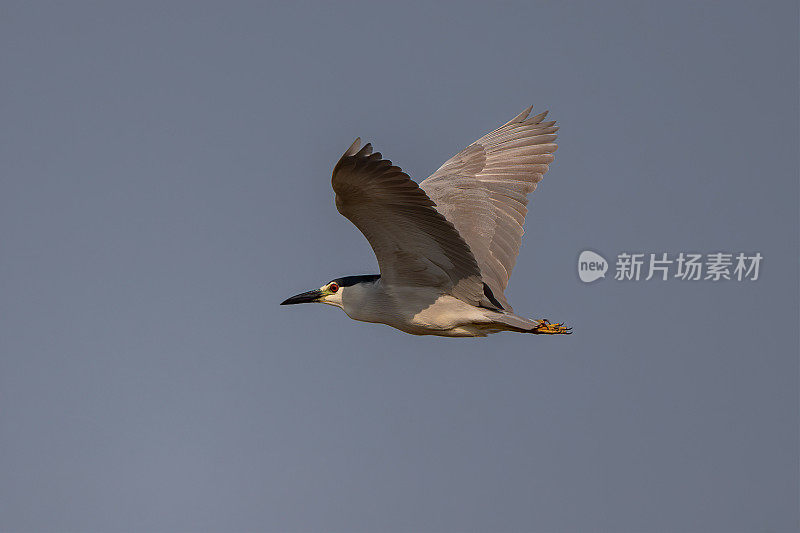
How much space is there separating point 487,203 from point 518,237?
0.62m

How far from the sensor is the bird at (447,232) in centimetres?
1226

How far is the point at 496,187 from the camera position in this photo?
617 inches

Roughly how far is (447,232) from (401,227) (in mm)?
543

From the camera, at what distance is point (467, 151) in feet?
54.8

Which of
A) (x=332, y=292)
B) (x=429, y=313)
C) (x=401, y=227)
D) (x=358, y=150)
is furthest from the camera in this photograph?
(x=332, y=292)

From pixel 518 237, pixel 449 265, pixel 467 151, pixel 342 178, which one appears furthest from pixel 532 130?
pixel 342 178

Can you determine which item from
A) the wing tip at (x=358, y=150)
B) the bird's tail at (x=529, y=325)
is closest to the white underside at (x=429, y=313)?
the bird's tail at (x=529, y=325)

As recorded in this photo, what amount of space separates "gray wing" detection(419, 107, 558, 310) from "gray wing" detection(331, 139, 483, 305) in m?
1.07

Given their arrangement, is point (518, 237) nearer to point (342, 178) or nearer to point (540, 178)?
point (540, 178)

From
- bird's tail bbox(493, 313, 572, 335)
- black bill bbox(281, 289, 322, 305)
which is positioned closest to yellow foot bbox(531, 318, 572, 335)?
bird's tail bbox(493, 313, 572, 335)

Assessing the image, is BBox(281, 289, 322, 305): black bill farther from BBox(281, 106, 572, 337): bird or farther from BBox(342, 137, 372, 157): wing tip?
BBox(342, 137, 372, 157): wing tip

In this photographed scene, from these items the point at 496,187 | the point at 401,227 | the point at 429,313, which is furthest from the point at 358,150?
the point at 496,187

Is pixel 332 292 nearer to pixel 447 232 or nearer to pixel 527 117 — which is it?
pixel 447 232

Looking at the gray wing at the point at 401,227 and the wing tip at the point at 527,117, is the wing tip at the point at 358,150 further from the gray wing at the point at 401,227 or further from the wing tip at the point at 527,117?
the wing tip at the point at 527,117
